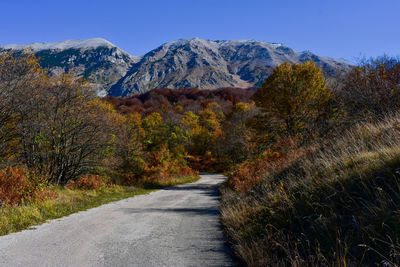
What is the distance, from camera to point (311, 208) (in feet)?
16.1

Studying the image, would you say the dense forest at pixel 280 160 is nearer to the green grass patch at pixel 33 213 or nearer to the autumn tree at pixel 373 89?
the autumn tree at pixel 373 89

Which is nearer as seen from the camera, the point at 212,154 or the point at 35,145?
the point at 35,145

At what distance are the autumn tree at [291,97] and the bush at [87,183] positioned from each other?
14.2 meters

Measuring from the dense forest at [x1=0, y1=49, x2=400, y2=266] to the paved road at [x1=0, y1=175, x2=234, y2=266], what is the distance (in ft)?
2.59

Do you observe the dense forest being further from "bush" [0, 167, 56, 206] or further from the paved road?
the paved road

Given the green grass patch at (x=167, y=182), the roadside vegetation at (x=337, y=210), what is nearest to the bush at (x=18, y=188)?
the roadside vegetation at (x=337, y=210)

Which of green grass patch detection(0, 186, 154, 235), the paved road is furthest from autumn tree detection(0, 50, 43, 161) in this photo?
the paved road

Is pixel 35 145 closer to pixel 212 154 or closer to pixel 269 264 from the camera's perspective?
pixel 269 264

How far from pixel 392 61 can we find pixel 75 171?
66.9 ft

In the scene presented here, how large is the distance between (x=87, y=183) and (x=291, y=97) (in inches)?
675

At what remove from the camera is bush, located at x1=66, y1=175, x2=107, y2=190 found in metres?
16.1

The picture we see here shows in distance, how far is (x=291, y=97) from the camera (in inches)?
811

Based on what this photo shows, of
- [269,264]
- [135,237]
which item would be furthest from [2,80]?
[269,264]

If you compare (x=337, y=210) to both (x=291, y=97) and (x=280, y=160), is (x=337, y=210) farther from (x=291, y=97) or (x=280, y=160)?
(x=291, y=97)
